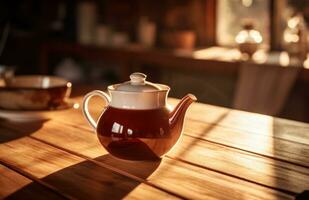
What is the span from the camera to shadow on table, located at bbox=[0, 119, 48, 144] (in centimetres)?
108

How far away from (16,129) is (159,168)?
48cm

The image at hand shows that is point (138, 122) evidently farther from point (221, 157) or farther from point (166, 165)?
point (221, 157)

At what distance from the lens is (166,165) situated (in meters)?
0.88

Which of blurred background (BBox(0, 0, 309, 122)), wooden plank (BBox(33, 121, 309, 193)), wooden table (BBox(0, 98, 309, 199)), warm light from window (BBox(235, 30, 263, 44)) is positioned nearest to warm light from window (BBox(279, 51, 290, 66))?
blurred background (BBox(0, 0, 309, 122))

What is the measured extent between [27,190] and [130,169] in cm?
20

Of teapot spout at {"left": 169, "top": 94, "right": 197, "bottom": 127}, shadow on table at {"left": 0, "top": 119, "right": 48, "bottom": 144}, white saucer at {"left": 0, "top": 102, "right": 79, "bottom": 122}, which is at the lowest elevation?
shadow on table at {"left": 0, "top": 119, "right": 48, "bottom": 144}

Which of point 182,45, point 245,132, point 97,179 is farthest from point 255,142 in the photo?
point 182,45

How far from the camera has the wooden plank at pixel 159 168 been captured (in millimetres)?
751

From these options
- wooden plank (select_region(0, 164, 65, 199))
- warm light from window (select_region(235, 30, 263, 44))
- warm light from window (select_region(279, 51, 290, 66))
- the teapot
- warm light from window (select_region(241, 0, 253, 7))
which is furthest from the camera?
warm light from window (select_region(241, 0, 253, 7))

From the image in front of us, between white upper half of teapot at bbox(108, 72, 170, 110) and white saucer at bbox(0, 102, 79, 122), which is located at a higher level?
white upper half of teapot at bbox(108, 72, 170, 110)

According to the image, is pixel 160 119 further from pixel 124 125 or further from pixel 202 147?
pixel 202 147

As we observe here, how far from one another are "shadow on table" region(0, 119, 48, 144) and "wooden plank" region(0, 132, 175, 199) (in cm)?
6

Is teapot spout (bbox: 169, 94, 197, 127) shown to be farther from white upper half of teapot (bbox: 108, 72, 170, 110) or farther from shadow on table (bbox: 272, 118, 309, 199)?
shadow on table (bbox: 272, 118, 309, 199)

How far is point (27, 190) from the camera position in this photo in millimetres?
741
